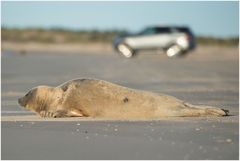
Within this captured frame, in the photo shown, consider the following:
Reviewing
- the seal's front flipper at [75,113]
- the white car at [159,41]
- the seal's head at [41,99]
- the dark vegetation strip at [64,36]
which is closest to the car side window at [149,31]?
the white car at [159,41]

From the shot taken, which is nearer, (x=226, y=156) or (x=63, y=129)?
(x=226, y=156)

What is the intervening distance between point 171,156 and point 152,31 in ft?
85.1

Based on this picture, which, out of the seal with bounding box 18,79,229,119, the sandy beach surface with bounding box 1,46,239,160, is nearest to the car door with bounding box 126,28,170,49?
the sandy beach surface with bounding box 1,46,239,160

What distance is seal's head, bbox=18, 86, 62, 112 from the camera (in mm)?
8617

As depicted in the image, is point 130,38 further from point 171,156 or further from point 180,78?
point 171,156

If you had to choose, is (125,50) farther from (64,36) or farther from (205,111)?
(205,111)

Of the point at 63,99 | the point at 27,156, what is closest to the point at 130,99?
the point at 63,99

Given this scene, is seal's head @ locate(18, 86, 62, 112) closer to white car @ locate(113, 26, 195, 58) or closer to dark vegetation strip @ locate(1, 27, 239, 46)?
white car @ locate(113, 26, 195, 58)

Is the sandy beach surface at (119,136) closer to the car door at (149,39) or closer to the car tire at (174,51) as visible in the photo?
the car tire at (174,51)

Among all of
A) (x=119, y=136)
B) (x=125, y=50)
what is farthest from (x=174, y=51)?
(x=119, y=136)

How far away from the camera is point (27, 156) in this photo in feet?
17.9

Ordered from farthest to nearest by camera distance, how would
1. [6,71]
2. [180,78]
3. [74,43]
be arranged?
[74,43], [6,71], [180,78]

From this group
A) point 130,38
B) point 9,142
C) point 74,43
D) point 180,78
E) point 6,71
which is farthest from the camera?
point 74,43

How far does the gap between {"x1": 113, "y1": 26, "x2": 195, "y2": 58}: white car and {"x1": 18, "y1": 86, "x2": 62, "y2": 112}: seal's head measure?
20.8 m
